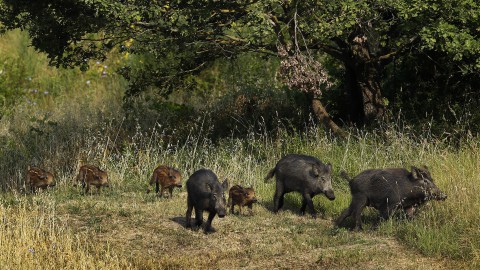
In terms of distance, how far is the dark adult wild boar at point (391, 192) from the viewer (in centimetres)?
1253

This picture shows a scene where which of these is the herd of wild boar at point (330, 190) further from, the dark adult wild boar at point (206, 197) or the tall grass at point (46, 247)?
the tall grass at point (46, 247)

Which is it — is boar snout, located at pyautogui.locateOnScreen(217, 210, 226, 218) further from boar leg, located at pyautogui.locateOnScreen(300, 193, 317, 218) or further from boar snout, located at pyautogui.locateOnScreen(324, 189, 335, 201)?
boar snout, located at pyautogui.locateOnScreen(324, 189, 335, 201)

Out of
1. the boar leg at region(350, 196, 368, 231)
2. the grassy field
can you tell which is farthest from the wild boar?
the boar leg at region(350, 196, 368, 231)

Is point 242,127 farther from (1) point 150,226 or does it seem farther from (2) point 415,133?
(1) point 150,226

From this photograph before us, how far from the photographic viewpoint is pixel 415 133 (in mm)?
17141

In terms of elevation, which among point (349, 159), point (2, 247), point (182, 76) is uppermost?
point (182, 76)

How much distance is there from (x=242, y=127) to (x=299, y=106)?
1332 mm

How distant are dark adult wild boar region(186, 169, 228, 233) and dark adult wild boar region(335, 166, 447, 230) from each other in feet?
A: 5.85

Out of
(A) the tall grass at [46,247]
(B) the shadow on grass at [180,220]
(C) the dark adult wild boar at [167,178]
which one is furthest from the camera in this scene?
(C) the dark adult wild boar at [167,178]

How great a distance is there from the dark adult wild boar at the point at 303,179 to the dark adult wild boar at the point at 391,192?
0.82 meters

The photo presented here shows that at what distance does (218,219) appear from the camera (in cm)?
1345

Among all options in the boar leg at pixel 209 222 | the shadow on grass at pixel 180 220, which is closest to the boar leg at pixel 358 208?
the boar leg at pixel 209 222

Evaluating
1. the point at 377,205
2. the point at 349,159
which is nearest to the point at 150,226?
the point at 377,205

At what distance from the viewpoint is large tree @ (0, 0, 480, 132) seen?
575 inches
